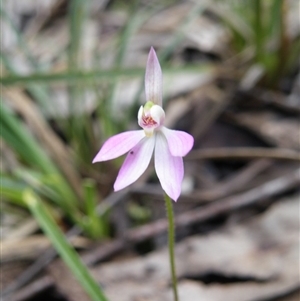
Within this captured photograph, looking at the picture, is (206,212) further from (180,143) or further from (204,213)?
(180,143)

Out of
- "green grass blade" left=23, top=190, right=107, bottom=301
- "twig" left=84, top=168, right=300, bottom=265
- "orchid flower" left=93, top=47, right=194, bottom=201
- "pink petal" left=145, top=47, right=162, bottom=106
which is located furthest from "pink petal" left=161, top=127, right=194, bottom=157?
"twig" left=84, top=168, right=300, bottom=265

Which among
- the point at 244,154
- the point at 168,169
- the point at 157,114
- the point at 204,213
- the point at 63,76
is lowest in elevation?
the point at 168,169

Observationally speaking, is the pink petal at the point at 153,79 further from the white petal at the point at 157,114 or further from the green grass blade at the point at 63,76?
the green grass blade at the point at 63,76

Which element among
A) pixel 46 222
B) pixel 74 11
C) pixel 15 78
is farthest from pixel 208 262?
pixel 74 11

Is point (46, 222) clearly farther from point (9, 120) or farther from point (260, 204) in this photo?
point (260, 204)

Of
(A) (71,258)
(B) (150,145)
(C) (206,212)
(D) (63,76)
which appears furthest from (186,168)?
(B) (150,145)

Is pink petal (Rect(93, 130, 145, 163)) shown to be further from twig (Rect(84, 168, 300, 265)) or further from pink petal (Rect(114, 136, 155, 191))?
twig (Rect(84, 168, 300, 265))


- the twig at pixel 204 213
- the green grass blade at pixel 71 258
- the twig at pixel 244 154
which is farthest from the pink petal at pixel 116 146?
the twig at pixel 244 154
